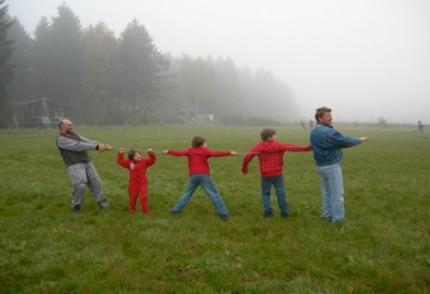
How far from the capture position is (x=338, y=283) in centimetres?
505

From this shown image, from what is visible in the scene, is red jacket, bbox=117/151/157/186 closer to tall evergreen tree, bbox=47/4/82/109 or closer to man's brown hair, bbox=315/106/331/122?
man's brown hair, bbox=315/106/331/122

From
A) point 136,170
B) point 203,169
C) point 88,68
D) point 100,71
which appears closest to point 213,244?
point 203,169

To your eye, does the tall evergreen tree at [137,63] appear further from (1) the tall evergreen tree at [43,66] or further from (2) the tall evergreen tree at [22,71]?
(2) the tall evergreen tree at [22,71]

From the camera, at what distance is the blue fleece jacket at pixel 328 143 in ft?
24.6

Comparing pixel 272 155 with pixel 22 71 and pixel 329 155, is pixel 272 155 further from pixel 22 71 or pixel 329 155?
pixel 22 71

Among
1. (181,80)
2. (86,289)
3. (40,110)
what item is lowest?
(86,289)

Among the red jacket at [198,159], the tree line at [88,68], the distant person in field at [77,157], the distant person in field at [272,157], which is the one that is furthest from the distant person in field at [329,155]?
the tree line at [88,68]

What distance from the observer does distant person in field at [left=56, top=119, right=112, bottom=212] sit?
340 inches

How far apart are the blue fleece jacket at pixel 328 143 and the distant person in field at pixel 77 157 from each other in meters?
4.78

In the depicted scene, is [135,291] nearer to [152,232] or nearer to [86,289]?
[86,289]

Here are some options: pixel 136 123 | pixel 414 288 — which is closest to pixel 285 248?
pixel 414 288

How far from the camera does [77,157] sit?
29.0ft

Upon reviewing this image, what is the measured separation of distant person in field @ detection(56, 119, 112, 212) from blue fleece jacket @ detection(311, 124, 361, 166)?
4778 mm

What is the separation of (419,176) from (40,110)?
55.3 metres
